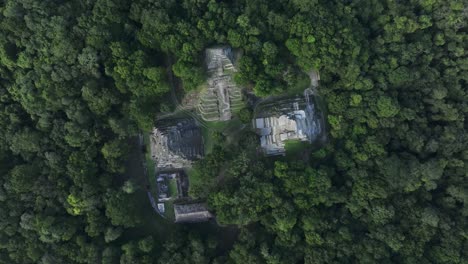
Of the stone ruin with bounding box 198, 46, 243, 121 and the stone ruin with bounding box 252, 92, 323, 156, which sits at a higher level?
the stone ruin with bounding box 198, 46, 243, 121

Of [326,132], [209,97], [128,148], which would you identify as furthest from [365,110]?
[128,148]

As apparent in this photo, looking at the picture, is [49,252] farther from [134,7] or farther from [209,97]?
[134,7]

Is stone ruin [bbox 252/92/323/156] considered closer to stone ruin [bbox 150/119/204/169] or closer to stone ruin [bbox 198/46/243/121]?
stone ruin [bbox 198/46/243/121]

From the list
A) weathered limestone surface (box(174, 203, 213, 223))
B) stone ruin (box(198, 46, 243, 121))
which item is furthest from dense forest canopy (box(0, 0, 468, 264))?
stone ruin (box(198, 46, 243, 121))

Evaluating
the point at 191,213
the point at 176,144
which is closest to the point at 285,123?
the point at 176,144

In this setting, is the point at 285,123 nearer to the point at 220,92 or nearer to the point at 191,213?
the point at 220,92

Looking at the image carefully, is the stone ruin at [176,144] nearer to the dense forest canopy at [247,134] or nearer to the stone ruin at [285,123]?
the dense forest canopy at [247,134]

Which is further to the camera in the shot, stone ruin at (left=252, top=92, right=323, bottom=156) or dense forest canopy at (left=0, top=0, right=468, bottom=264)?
stone ruin at (left=252, top=92, right=323, bottom=156)
